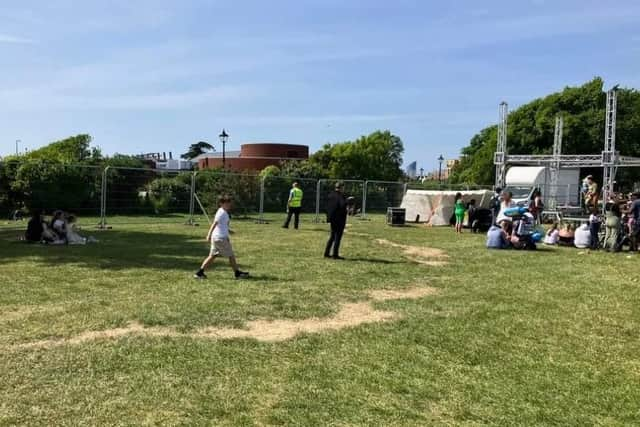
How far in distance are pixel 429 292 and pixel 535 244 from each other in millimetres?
7927

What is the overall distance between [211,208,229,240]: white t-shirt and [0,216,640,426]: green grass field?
71cm

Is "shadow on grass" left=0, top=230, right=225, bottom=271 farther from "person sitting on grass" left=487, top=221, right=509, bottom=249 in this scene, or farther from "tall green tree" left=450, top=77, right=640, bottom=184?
"tall green tree" left=450, top=77, right=640, bottom=184

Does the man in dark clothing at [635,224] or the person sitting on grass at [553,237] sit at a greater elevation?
the man in dark clothing at [635,224]

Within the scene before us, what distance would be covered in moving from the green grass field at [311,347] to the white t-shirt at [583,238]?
480cm

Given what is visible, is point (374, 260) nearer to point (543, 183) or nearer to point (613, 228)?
point (613, 228)

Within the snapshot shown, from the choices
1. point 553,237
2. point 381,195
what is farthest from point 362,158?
point 553,237

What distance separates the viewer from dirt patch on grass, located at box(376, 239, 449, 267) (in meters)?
12.4

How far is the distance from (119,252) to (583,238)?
1250 cm

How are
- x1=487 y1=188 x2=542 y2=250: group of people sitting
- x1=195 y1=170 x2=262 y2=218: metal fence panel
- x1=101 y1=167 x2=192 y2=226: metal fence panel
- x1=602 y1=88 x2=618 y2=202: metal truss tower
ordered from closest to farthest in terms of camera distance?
x1=487 y1=188 x2=542 y2=250: group of people sitting
x1=101 y1=167 x2=192 y2=226: metal fence panel
x1=602 y1=88 x2=618 y2=202: metal truss tower
x1=195 y1=170 x2=262 y2=218: metal fence panel

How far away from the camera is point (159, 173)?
22.6 metres

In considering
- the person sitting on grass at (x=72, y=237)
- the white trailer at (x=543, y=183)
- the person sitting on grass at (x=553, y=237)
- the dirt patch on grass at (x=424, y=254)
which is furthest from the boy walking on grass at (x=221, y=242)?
the white trailer at (x=543, y=183)

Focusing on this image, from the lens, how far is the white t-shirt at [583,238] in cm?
1566

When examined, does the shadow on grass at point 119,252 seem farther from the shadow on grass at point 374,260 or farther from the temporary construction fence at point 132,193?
the temporary construction fence at point 132,193

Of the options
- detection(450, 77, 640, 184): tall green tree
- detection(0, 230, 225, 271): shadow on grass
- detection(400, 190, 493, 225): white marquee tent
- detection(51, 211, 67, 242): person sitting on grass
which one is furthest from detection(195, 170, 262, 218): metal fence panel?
detection(450, 77, 640, 184): tall green tree
